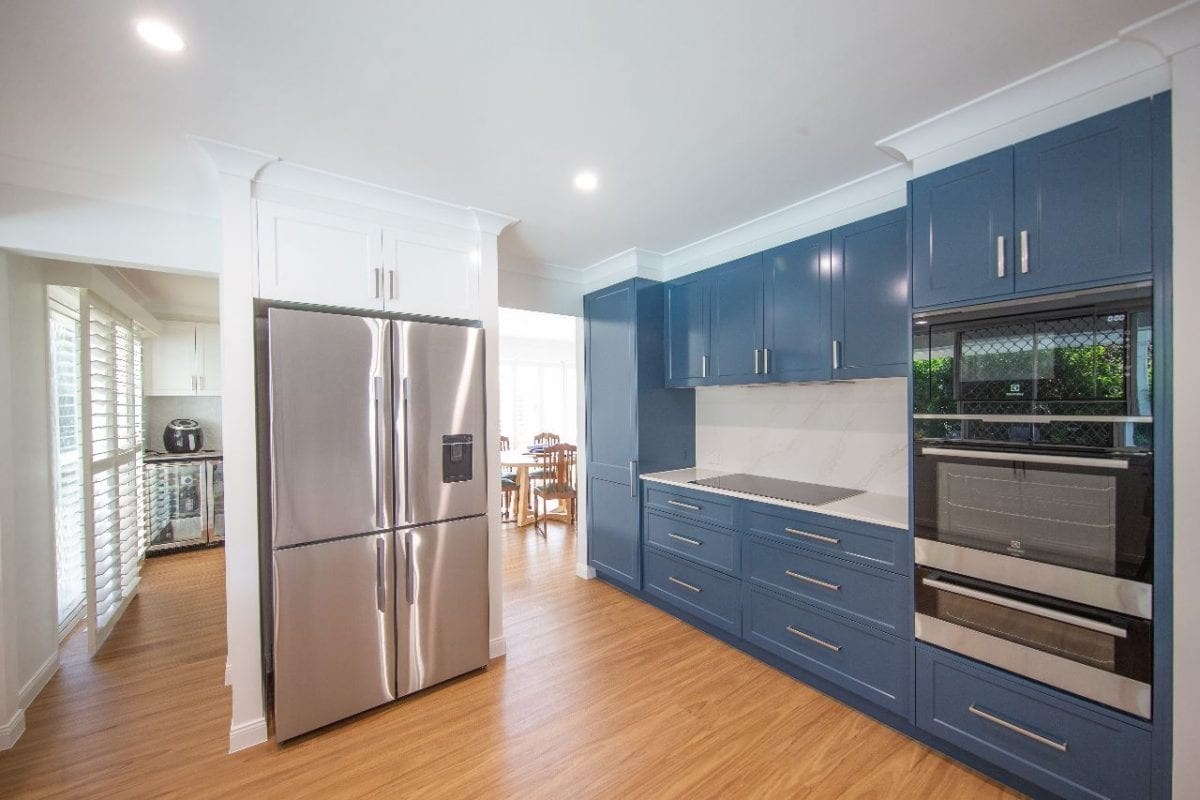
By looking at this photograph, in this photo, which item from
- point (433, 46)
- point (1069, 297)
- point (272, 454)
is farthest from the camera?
point (272, 454)

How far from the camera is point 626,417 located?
3.50 m

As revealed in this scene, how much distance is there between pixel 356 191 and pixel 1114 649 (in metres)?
3.41

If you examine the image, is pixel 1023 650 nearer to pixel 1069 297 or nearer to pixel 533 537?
pixel 1069 297

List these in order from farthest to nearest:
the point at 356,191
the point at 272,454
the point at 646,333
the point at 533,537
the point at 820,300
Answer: the point at 533,537, the point at 646,333, the point at 820,300, the point at 356,191, the point at 272,454

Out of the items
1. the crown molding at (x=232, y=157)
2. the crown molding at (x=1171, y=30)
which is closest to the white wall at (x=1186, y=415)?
the crown molding at (x=1171, y=30)

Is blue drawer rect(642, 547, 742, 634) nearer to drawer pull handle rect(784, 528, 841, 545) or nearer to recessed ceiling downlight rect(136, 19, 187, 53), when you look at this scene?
drawer pull handle rect(784, 528, 841, 545)

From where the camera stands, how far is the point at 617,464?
360 centimetres

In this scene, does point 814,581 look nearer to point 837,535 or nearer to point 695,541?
point 837,535

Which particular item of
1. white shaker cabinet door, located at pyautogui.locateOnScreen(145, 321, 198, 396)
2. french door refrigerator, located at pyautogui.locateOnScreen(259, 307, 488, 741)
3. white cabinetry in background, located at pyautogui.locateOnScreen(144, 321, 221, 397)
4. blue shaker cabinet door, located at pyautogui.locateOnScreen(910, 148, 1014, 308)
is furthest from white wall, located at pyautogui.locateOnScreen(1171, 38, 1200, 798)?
white shaker cabinet door, located at pyautogui.locateOnScreen(145, 321, 198, 396)

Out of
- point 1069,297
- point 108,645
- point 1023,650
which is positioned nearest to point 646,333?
point 1069,297

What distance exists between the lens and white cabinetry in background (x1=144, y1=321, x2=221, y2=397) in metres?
4.83

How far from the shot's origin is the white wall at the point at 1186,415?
1.37 m

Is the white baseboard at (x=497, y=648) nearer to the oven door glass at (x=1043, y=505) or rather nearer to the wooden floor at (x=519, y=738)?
the wooden floor at (x=519, y=738)

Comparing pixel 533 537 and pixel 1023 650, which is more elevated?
pixel 1023 650
